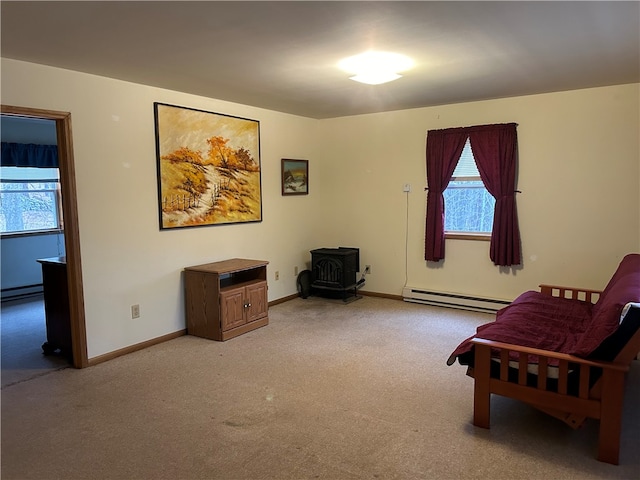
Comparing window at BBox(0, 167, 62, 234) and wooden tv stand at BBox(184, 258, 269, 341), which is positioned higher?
window at BBox(0, 167, 62, 234)

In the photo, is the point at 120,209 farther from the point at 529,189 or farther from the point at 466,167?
the point at 529,189

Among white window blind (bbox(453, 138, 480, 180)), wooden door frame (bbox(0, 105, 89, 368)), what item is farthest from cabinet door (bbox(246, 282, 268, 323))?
white window blind (bbox(453, 138, 480, 180))

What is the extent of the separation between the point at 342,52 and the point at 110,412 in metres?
2.75

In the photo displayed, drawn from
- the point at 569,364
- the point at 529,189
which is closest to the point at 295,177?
the point at 529,189

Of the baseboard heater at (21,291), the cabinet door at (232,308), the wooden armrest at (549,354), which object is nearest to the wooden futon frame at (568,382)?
the wooden armrest at (549,354)

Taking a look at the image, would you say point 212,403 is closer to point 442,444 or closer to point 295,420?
point 295,420

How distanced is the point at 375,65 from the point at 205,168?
204 cm

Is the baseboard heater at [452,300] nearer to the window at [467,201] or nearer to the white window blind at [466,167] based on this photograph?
the window at [467,201]

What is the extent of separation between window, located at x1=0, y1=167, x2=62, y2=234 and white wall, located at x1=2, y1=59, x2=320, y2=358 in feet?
10.8

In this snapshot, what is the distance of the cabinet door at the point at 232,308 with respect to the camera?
4.14 metres

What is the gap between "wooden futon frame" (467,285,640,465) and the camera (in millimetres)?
2209

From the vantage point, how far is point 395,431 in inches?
101

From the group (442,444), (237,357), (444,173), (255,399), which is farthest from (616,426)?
(444,173)

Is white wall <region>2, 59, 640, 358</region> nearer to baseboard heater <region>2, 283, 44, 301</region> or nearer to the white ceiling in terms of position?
the white ceiling
